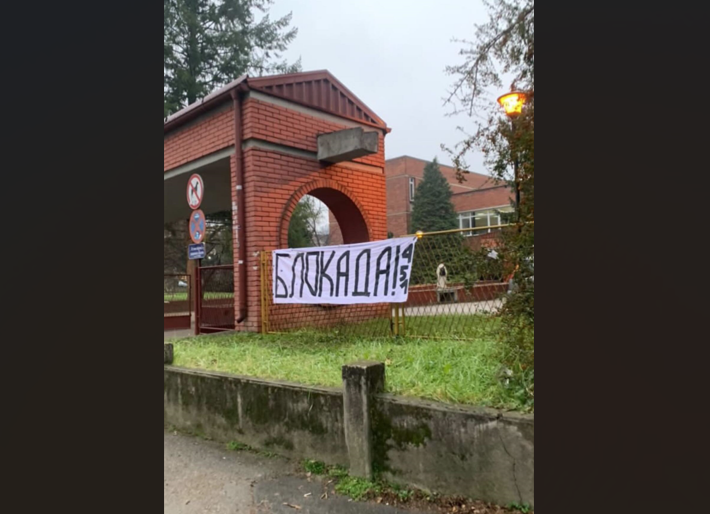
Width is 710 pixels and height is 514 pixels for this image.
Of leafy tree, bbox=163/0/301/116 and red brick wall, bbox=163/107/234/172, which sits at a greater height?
leafy tree, bbox=163/0/301/116

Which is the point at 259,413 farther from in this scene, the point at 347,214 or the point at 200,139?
the point at 200,139

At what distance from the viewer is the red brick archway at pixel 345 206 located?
8.73 m

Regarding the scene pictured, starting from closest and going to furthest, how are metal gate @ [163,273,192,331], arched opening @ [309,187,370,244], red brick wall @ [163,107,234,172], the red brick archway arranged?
red brick wall @ [163,107,234,172]
the red brick archway
arched opening @ [309,187,370,244]
metal gate @ [163,273,192,331]

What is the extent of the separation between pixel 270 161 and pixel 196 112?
6.61ft

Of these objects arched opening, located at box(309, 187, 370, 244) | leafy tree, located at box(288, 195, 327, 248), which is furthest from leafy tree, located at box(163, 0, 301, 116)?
arched opening, located at box(309, 187, 370, 244)

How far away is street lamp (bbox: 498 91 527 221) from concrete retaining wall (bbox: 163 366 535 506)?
173 centimetres

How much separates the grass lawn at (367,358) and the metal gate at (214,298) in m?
1.70

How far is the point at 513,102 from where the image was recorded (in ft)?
13.8

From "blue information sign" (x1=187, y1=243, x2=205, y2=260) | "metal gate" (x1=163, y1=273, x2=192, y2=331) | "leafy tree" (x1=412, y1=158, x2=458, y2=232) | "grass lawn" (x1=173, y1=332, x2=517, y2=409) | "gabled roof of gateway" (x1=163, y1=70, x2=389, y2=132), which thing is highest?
"leafy tree" (x1=412, y1=158, x2=458, y2=232)

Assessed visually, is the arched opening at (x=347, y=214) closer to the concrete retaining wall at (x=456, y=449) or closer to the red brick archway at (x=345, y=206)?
the red brick archway at (x=345, y=206)

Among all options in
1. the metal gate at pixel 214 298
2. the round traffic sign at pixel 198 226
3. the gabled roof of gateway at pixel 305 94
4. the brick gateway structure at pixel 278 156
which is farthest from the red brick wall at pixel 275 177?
the metal gate at pixel 214 298

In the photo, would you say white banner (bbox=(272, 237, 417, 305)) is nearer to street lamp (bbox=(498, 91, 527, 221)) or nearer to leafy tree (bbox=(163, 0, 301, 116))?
street lamp (bbox=(498, 91, 527, 221))

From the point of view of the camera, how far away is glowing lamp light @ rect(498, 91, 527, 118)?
3.95 meters

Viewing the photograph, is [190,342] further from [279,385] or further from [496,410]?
[496,410]
